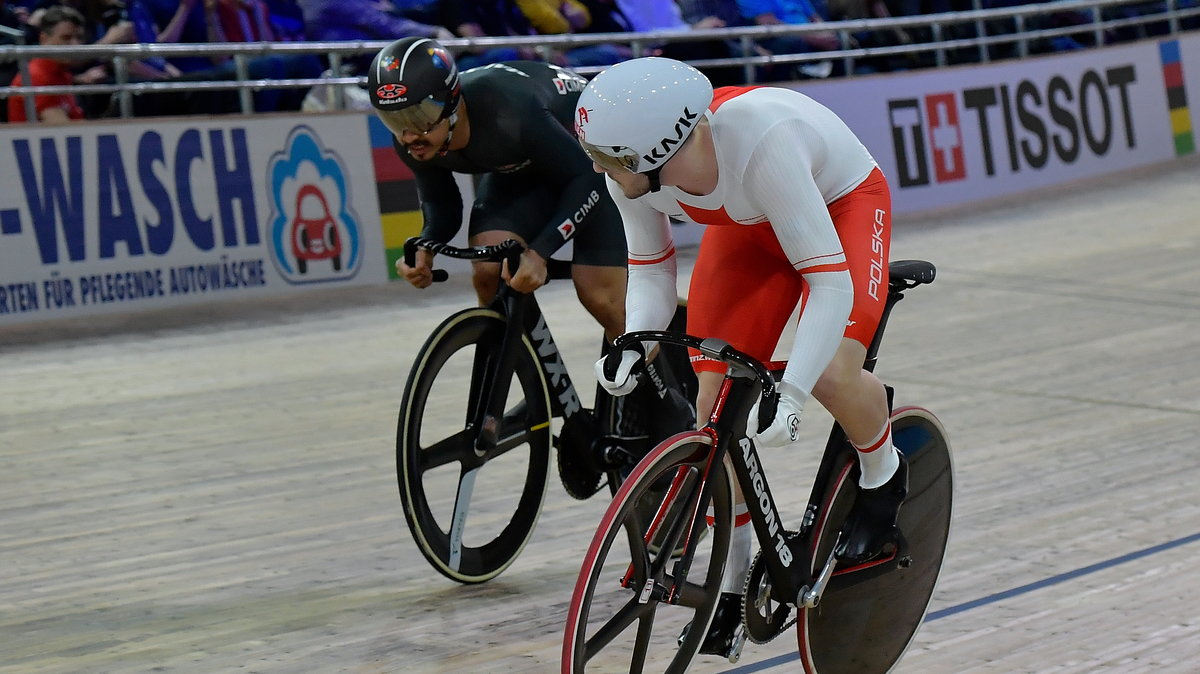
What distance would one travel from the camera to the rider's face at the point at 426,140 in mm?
3488

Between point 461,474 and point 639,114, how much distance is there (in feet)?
4.92

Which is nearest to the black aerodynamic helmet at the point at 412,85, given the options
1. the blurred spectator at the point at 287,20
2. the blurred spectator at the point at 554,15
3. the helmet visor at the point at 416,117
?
the helmet visor at the point at 416,117

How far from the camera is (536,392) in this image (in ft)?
12.6

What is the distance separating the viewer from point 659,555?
2480 mm

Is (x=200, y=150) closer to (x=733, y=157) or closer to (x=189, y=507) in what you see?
(x=189, y=507)

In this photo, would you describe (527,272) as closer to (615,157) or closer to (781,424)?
(615,157)

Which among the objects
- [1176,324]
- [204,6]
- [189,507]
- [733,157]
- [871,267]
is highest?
[204,6]

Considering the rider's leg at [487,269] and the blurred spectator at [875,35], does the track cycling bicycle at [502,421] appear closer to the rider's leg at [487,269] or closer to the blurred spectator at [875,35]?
the rider's leg at [487,269]

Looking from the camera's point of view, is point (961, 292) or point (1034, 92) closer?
point (961, 292)

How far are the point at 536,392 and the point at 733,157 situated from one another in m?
1.41

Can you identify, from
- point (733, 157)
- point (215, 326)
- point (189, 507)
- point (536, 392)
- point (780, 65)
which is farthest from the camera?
point (780, 65)

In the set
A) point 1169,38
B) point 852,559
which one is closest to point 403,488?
point 852,559

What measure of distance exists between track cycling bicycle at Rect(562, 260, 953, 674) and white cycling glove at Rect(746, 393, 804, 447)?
16mm

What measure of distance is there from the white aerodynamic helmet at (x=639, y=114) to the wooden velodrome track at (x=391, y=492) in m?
1.24
